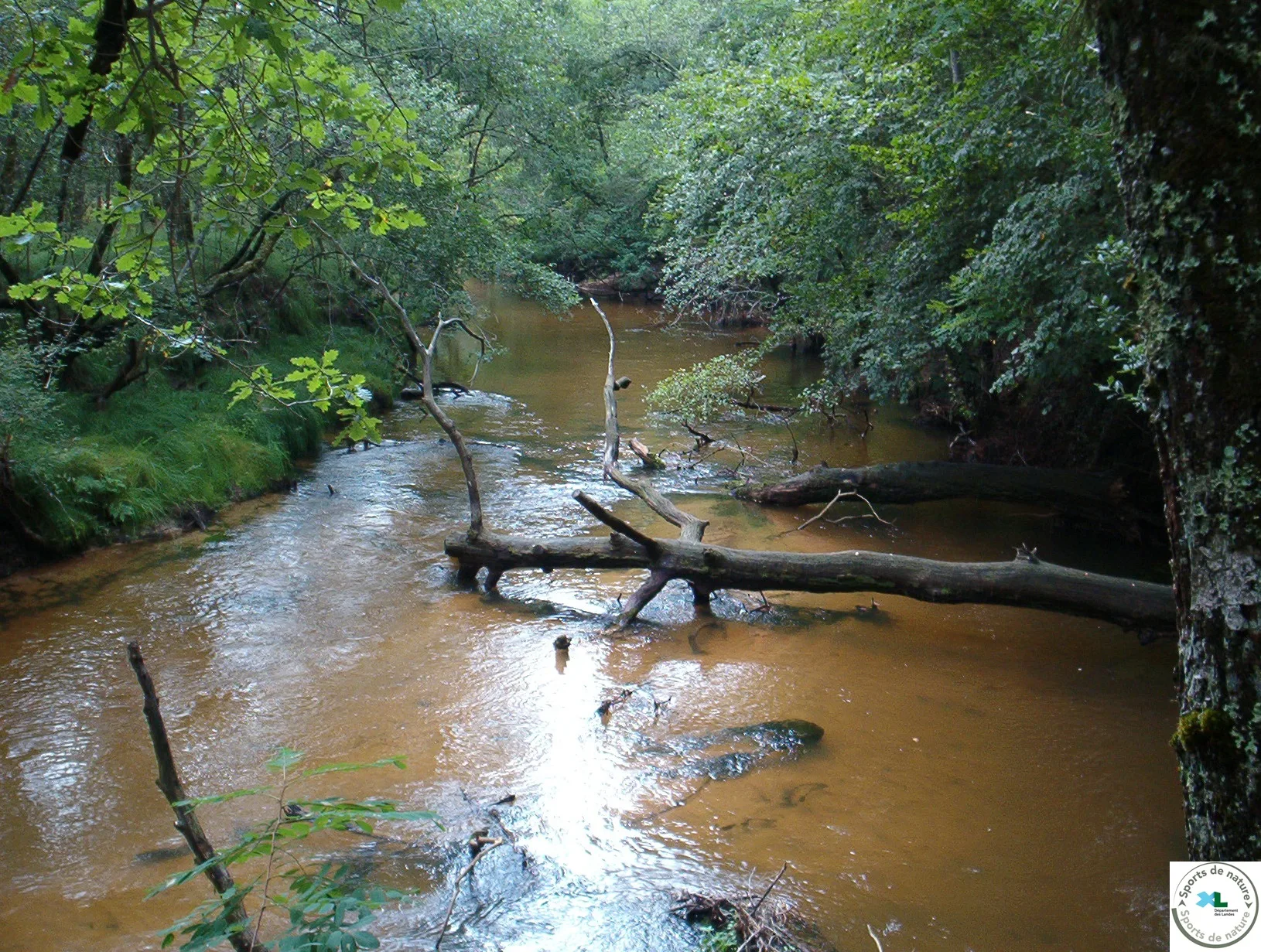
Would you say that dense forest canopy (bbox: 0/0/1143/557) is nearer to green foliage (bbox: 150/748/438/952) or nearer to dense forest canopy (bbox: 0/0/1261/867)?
dense forest canopy (bbox: 0/0/1261/867)

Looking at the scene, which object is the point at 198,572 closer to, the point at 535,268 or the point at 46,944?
the point at 46,944

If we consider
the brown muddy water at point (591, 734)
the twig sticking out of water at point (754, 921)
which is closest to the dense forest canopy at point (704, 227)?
the brown muddy water at point (591, 734)

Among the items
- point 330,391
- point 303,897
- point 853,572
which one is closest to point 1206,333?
point 303,897

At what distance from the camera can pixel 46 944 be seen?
3.44m

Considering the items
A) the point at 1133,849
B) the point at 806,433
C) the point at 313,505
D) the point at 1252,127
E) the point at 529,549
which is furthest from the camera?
the point at 806,433

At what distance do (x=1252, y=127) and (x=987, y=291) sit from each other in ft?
17.9

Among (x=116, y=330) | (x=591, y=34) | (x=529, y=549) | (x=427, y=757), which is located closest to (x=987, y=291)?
(x=529, y=549)

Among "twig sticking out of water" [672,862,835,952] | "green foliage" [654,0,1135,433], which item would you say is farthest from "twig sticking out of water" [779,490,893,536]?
"twig sticking out of water" [672,862,835,952]

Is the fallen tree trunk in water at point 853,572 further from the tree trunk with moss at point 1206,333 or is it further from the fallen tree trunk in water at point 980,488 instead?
the tree trunk with moss at point 1206,333

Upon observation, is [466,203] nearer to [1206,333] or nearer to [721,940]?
[721,940]

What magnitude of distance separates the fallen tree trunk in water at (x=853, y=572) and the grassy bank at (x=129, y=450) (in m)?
3.11

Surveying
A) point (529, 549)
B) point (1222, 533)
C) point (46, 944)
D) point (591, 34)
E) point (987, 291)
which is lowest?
point (46, 944)

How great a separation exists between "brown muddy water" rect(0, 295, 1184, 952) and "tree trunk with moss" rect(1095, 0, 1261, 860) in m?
2.18

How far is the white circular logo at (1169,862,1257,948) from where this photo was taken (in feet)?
5.96
